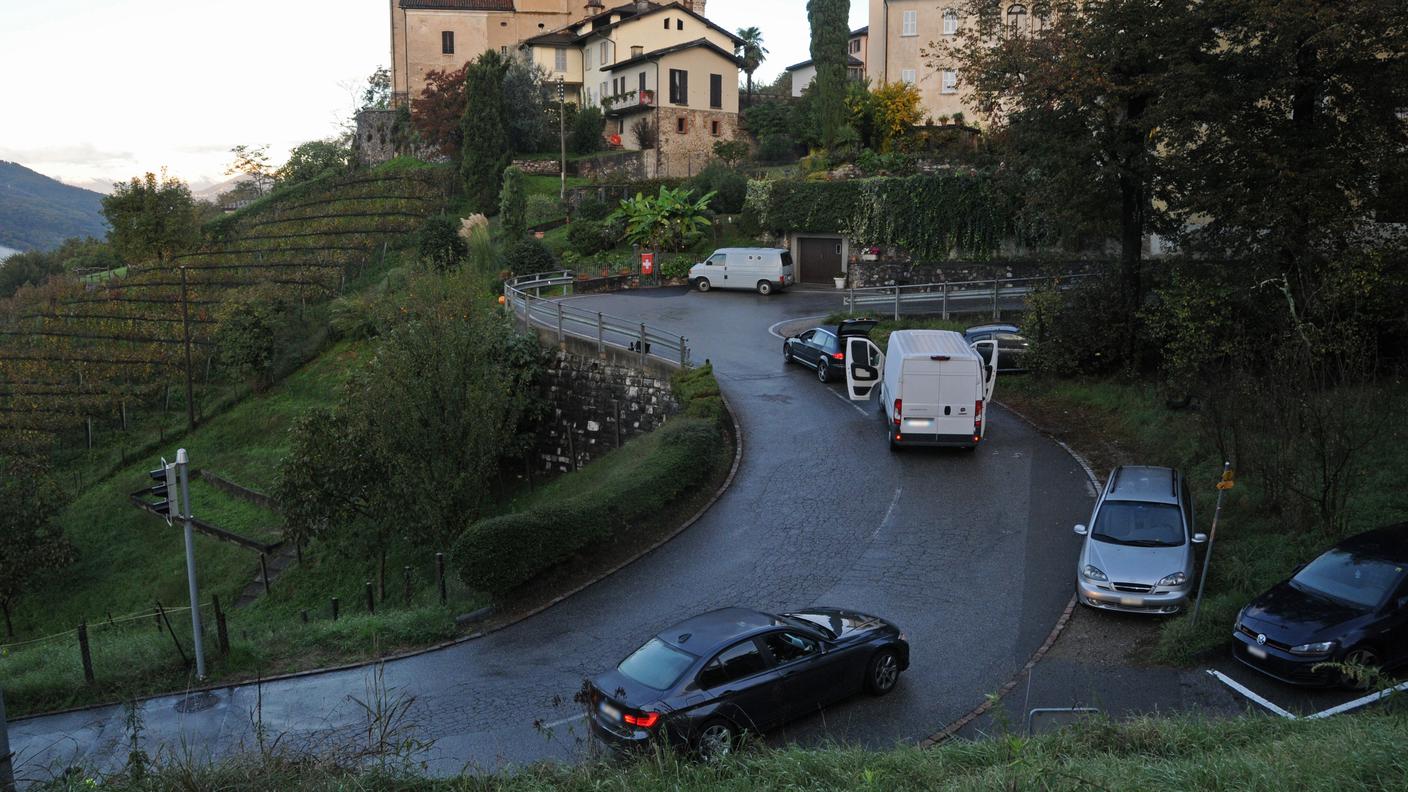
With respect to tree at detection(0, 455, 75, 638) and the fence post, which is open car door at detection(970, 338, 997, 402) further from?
tree at detection(0, 455, 75, 638)

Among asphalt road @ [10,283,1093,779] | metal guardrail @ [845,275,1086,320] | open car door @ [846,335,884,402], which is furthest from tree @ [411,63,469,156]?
asphalt road @ [10,283,1093,779]

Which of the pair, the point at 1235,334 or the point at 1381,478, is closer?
the point at 1381,478

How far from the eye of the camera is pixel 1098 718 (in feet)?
29.0

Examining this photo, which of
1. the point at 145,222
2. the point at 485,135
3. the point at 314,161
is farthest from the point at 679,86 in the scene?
the point at 314,161

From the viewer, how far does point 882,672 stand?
11305 mm

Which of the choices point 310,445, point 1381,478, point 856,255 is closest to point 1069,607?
point 1381,478

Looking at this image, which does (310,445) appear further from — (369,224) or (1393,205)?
(369,224)

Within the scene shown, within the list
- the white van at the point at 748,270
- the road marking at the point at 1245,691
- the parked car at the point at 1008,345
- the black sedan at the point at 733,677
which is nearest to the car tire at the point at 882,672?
the black sedan at the point at 733,677

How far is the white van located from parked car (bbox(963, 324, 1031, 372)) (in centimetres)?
1437

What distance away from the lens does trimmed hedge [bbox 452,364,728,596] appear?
15266mm

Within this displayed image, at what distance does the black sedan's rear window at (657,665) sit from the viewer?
9867 mm

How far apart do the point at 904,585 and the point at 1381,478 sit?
8108mm

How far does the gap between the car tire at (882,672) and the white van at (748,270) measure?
30.0m

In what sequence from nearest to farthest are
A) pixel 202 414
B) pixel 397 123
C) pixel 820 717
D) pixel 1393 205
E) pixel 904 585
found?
1. pixel 820 717
2. pixel 904 585
3. pixel 1393 205
4. pixel 202 414
5. pixel 397 123
